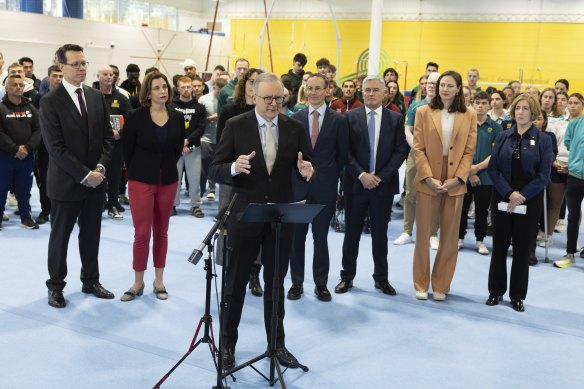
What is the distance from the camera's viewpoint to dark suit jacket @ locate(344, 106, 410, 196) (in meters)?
4.73

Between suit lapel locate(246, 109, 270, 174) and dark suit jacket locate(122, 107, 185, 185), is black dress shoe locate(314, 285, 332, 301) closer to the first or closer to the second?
dark suit jacket locate(122, 107, 185, 185)

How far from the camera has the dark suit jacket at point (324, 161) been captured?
4531mm

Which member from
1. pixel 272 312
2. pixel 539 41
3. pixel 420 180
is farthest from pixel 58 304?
pixel 539 41

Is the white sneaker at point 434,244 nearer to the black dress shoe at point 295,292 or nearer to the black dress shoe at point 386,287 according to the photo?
the black dress shoe at point 386,287

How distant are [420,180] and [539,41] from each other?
12.1 metres

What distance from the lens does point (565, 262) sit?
588 centimetres

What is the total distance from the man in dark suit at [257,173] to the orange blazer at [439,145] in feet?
5.11

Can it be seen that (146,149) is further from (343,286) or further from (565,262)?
(565,262)

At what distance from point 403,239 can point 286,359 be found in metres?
3.19

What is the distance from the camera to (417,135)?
469cm

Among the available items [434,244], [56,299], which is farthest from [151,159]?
[434,244]

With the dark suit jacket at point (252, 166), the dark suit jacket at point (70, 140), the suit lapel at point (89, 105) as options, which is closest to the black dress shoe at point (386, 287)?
the dark suit jacket at point (252, 166)

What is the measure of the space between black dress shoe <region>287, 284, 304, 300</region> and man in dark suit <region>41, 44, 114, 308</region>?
1.26 meters

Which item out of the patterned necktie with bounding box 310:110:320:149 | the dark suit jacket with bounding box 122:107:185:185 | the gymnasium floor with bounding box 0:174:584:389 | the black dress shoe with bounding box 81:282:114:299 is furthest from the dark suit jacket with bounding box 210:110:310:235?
the black dress shoe with bounding box 81:282:114:299
